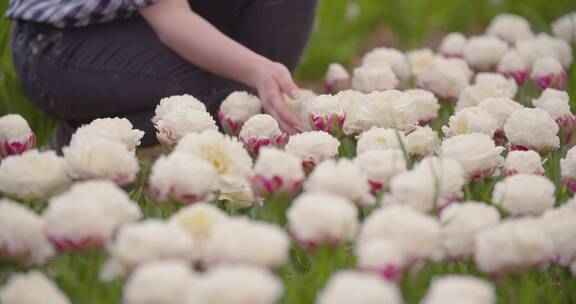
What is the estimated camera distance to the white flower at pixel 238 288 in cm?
78

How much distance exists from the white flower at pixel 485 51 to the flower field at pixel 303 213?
62 cm

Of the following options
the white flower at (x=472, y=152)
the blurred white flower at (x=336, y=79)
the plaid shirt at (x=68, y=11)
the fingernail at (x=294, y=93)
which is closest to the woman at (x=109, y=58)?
the plaid shirt at (x=68, y=11)

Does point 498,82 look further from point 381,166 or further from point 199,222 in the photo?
point 199,222

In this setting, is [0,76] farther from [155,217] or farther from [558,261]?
[558,261]

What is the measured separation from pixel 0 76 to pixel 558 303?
1.30m

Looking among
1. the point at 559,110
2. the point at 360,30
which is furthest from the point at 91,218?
the point at 360,30

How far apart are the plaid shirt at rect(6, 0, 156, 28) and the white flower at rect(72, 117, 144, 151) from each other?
46cm

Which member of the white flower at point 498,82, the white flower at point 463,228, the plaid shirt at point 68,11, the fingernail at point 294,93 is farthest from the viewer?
the white flower at point 498,82

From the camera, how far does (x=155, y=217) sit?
1.29 meters

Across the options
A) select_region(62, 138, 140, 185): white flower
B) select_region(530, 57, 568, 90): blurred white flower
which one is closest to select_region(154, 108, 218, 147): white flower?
select_region(62, 138, 140, 185): white flower

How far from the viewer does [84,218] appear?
93cm

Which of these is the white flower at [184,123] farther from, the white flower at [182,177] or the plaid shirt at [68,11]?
the plaid shirt at [68,11]

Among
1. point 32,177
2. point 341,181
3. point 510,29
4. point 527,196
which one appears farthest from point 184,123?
point 510,29

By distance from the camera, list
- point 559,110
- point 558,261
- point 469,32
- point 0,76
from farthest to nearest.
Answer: point 469,32
point 0,76
point 559,110
point 558,261
